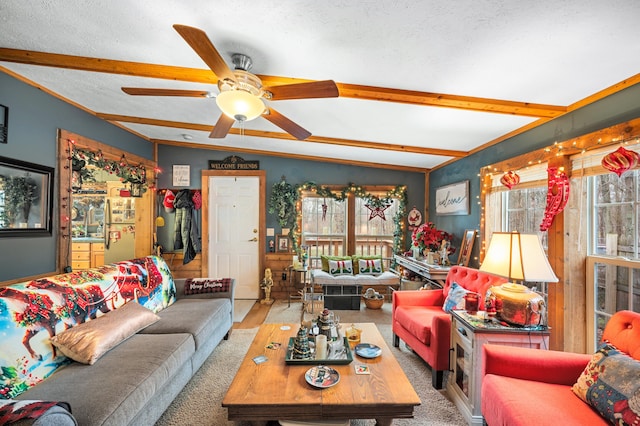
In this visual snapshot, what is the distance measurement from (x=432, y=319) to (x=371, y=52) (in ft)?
7.20

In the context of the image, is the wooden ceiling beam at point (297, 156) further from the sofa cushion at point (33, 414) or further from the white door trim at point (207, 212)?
the sofa cushion at point (33, 414)

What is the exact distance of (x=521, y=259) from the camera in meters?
1.96

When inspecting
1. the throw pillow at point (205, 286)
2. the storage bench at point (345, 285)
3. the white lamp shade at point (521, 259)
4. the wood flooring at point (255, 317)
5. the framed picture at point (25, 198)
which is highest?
the framed picture at point (25, 198)

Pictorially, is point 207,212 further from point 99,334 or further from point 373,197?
point 99,334


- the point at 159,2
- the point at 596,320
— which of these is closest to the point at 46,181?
the point at 159,2

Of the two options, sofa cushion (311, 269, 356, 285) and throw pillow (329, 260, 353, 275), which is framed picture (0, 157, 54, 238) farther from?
throw pillow (329, 260, 353, 275)

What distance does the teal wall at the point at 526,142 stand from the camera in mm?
1916

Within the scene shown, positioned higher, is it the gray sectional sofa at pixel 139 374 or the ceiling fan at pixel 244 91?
the ceiling fan at pixel 244 91

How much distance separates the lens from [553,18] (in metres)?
1.38

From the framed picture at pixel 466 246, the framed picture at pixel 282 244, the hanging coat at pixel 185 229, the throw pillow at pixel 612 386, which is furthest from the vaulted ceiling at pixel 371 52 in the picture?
the framed picture at pixel 282 244

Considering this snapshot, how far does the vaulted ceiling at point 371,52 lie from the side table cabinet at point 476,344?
1.67 meters

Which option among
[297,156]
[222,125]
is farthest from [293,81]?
[297,156]

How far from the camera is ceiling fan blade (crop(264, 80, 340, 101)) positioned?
1.73 m

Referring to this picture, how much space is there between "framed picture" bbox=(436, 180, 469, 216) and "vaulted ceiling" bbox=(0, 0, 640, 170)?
1.00m
